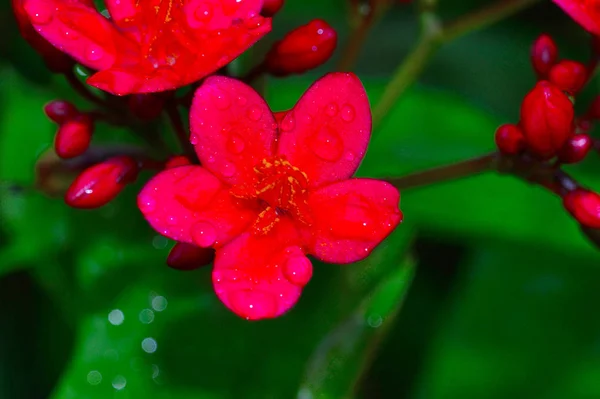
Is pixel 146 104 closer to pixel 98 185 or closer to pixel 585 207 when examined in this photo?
pixel 98 185

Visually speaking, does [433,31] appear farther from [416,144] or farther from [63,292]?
[63,292]

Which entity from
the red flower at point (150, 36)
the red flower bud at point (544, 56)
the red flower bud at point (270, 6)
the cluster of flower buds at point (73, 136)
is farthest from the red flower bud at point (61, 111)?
the red flower bud at point (544, 56)

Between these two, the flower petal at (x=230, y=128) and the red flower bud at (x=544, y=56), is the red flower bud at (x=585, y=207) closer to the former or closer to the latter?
the red flower bud at (x=544, y=56)

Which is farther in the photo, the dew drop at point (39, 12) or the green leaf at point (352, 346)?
the green leaf at point (352, 346)

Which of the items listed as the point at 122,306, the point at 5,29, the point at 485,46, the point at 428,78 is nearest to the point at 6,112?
the point at 5,29

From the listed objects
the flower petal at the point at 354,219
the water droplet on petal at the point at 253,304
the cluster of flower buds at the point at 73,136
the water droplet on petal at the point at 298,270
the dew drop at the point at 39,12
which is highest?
the dew drop at the point at 39,12

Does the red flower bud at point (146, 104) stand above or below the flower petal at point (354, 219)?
below
